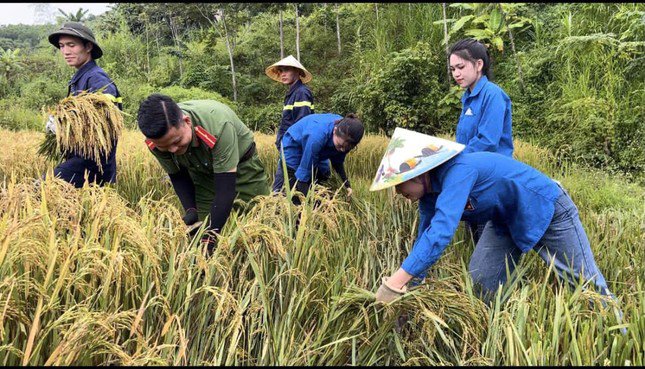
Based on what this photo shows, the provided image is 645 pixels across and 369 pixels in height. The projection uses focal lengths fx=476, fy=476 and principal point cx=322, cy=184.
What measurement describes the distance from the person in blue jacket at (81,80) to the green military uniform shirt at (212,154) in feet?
2.08

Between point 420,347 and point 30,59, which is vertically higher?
point 30,59

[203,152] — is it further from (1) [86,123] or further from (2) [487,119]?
(2) [487,119]

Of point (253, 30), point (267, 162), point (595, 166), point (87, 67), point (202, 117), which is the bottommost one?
point (595, 166)

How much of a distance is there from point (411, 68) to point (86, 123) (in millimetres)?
5399

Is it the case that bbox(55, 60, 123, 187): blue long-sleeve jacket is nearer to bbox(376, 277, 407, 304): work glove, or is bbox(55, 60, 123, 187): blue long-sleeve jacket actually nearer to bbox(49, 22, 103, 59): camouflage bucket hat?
bbox(49, 22, 103, 59): camouflage bucket hat

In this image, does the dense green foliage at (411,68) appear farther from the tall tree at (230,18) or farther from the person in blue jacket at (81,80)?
the person in blue jacket at (81,80)

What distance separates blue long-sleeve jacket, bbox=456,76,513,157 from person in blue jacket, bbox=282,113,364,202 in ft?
2.30

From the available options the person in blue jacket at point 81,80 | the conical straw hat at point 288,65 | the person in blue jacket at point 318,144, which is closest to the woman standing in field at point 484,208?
the person in blue jacket at point 318,144

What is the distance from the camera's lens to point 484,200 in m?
2.07

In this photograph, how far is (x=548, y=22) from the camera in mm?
8344

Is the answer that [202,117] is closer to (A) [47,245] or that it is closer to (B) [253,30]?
(A) [47,245]

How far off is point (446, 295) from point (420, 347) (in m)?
0.25

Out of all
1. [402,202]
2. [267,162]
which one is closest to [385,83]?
[267,162]

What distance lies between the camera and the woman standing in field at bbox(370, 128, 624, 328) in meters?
1.82
